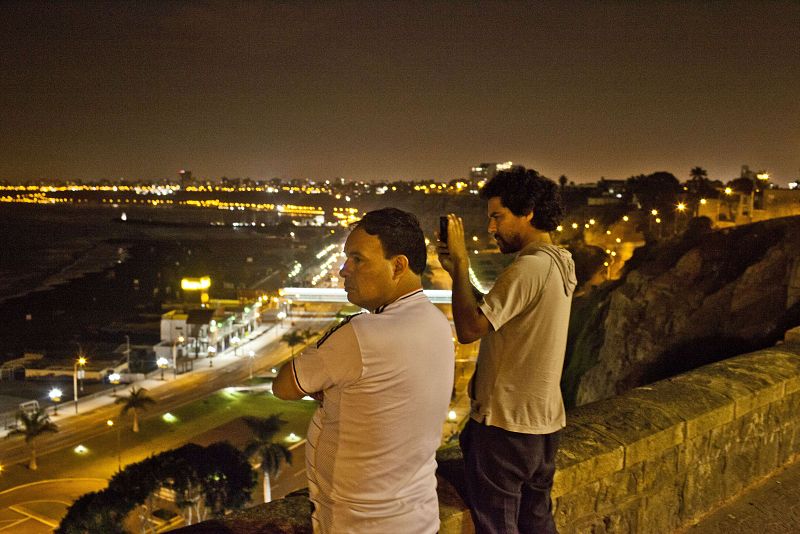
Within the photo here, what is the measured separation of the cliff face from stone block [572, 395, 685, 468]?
38.9ft

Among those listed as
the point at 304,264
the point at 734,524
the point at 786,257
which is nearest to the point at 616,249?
the point at 786,257

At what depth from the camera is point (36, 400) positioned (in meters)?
29.7

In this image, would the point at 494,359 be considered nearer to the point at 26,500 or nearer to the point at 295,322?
the point at 26,500

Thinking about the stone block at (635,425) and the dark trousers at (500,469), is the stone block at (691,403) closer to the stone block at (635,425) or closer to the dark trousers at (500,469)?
the stone block at (635,425)

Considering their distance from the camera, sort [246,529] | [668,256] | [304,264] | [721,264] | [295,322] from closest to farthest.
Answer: [246,529]
[721,264]
[668,256]
[295,322]
[304,264]

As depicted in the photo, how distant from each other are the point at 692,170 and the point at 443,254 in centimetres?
6437

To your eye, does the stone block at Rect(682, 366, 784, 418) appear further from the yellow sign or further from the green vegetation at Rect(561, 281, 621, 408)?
the yellow sign

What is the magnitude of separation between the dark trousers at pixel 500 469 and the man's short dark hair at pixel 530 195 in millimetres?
818

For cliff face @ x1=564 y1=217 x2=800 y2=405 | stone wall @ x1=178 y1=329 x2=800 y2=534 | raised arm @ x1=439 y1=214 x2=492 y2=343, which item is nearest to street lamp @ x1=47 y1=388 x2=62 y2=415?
cliff face @ x1=564 y1=217 x2=800 y2=405

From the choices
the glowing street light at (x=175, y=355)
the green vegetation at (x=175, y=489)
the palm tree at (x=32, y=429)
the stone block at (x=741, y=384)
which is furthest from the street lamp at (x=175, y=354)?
the stone block at (x=741, y=384)

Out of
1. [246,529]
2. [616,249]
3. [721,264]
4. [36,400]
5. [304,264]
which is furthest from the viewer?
[304,264]

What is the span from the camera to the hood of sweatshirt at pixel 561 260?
2379 mm

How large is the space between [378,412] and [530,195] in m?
1.15

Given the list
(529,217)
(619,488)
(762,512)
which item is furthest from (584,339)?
(529,217)
